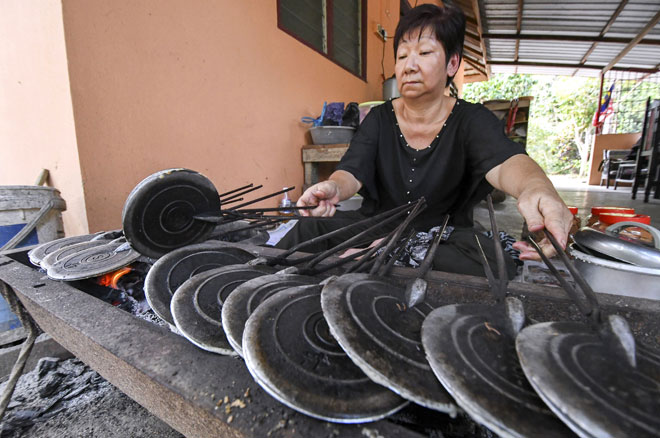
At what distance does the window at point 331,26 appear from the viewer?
3895mm

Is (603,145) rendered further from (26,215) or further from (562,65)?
(26,215)

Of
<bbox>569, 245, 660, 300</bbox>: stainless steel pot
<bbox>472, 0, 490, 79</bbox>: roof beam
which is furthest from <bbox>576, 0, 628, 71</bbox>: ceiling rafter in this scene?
<bbox>569, 245, 660, 300</bbox>: stainless steel pot

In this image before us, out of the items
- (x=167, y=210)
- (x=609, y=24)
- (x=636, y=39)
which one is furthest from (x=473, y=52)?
(x=167, y=210)

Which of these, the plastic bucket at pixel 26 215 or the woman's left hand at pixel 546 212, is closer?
the woman's left hand at pixel 546 212

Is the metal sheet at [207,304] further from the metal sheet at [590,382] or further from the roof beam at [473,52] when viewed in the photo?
the roof beam at [473,52]

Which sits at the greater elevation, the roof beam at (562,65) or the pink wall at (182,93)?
the roof beam at (562,65)

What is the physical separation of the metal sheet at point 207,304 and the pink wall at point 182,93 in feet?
5.25

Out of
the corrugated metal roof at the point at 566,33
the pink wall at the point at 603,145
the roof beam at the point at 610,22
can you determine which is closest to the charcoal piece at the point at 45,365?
the corrugated metal roof at the point at 566,33

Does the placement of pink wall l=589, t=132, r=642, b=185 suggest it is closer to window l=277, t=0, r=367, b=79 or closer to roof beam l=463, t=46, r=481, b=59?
roof beam l=463, t=46, r=481, b=59

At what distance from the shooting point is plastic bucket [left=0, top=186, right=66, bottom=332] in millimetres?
1872

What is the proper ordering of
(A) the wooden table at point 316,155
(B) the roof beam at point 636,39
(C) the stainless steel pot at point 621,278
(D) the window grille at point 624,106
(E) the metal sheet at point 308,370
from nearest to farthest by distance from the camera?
(E) the metal sheet at point 308,370, (C) the stainless steel pot at point 621,278, (A) the wooden table at point 316,155, (B) the roof beam at point 636,39, (D) the window grille at point 624,106

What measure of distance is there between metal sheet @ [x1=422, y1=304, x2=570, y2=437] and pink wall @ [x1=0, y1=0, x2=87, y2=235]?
2.37 meters

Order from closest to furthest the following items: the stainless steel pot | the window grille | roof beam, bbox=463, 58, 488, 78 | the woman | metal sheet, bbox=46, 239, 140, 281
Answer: the stainless steel pot → metal sheet, bbox=46, 239, 140, 281 → the woman → roof beam, bbox=463, 58, 488, 78 → the window grille

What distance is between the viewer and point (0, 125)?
2.62 meters
